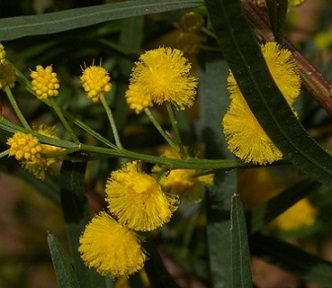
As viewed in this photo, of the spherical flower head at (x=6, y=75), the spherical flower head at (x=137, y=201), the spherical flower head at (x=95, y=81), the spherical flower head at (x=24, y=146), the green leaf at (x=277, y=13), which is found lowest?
the spherical flower head at (x=137, y=201)

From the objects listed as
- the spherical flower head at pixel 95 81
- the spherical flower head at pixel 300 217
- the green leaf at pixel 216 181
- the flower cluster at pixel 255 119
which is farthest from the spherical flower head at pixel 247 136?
the spherical flower head at pixel 300 217

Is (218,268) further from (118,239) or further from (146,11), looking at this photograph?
(146,11)

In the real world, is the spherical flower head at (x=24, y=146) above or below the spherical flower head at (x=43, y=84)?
below

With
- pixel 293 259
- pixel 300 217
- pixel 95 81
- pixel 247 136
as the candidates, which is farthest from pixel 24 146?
pixel 300 217

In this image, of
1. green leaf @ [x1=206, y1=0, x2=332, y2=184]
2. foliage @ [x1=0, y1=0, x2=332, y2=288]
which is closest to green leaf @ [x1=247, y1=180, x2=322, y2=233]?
foliage @ [x1=0, y1=0, x2=332, y2=288]

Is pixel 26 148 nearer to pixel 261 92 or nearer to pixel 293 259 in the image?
pixel 261 92

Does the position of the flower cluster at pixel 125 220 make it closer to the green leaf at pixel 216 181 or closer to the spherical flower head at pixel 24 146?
the spherical flower head at pixel 24 146

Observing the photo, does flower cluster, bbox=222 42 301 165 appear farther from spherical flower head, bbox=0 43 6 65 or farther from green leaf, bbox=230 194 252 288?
spherical flower head, bbox=0 43 6 65
